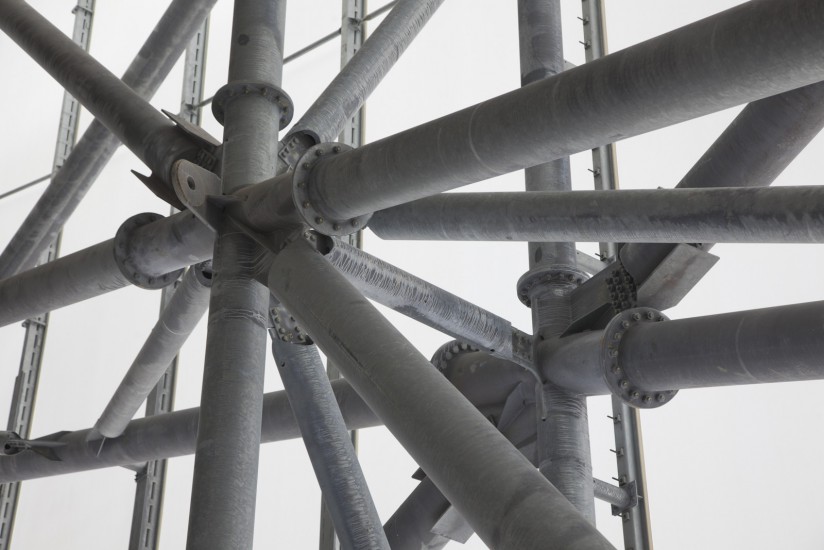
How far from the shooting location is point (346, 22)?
9.90 m

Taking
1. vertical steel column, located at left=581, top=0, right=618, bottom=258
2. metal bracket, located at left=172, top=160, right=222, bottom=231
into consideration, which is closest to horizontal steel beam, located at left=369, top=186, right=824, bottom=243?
metal bracket, located at left=172, top=160, right=222, bottom=231

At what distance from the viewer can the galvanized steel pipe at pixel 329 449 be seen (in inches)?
160

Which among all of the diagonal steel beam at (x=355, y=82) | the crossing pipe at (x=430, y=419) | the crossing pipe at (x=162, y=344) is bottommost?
the crossing pipe at (x=430, y=419)

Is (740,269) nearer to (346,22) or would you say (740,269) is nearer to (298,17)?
(346,22)

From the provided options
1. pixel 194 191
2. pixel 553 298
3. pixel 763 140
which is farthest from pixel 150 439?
pixel 763 140

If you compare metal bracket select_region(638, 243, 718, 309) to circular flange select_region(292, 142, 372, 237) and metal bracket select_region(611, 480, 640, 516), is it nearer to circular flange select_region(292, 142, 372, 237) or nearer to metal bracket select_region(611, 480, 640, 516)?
circular flange select_region(292, 142, 372, 237)

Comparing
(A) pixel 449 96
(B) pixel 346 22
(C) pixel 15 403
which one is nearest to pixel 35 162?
(C) pixel 15 403

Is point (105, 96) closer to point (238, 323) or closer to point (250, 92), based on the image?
point (250, 92)

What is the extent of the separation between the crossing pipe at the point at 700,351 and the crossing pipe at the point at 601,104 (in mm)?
1334

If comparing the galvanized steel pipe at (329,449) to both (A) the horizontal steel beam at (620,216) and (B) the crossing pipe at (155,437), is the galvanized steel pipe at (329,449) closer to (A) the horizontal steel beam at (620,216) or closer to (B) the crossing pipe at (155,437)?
(A) the horizontal steel beam at (620,216)

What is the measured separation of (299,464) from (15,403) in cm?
453

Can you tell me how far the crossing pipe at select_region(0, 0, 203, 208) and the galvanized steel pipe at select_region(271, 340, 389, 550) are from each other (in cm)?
78

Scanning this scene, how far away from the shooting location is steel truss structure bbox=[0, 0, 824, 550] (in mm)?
2803

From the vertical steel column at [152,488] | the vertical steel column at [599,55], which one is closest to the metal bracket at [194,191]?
the vertical steel column at [599,55]
